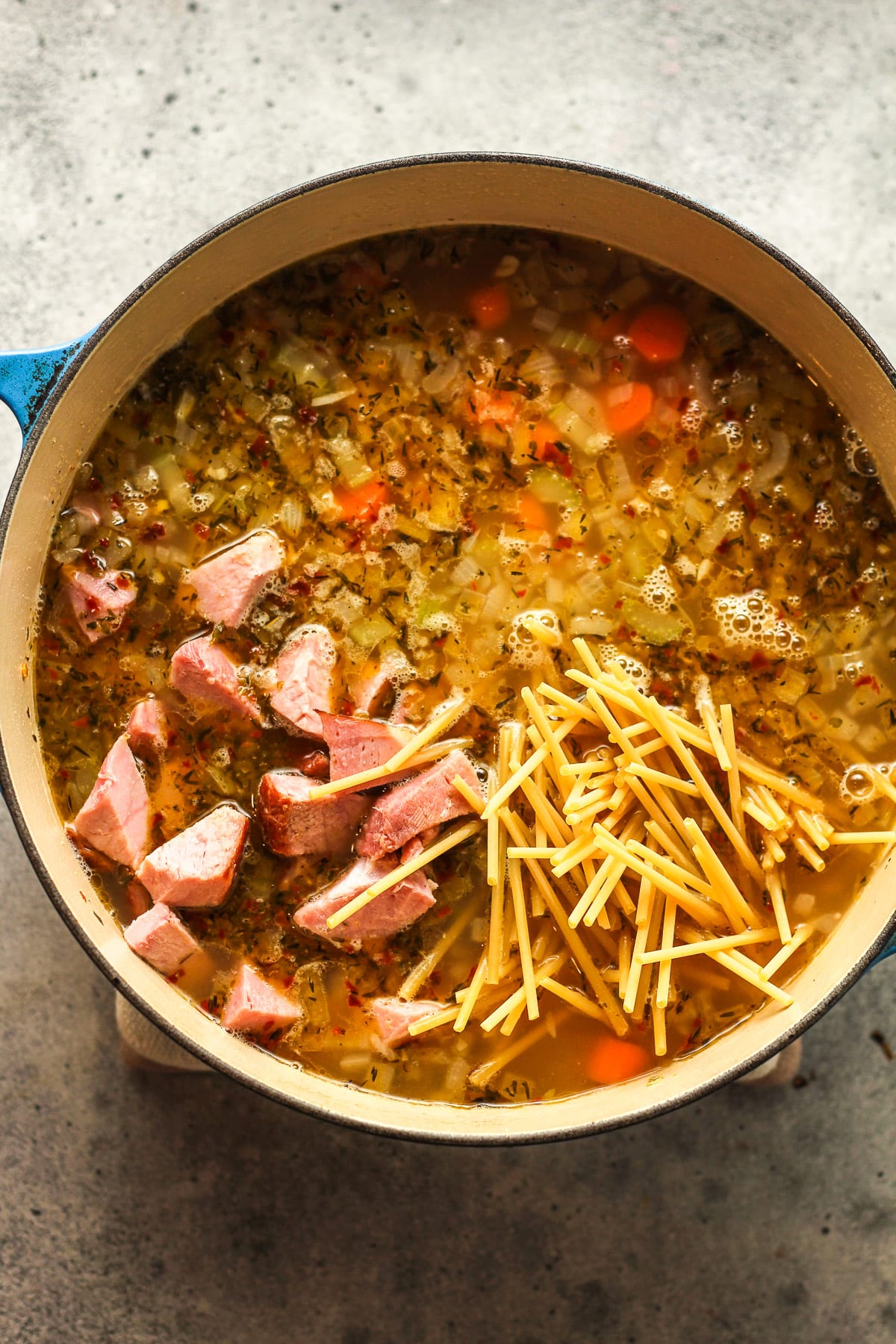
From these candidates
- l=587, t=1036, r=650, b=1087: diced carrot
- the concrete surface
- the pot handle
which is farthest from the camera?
the concrete surface

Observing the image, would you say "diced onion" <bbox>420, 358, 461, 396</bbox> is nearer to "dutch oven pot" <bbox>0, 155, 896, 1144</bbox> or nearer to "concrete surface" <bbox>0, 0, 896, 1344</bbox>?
"dutch oven pot" <bbox>0, 155, 896, 1144</bbox>

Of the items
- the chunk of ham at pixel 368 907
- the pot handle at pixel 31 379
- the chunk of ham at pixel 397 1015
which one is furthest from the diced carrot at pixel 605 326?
the chunk of ham at pixel 397 1015

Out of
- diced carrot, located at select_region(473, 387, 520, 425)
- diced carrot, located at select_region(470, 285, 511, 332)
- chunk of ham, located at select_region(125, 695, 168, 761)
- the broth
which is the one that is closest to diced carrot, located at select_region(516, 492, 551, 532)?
the broth

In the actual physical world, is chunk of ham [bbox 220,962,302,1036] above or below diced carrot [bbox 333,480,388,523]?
below

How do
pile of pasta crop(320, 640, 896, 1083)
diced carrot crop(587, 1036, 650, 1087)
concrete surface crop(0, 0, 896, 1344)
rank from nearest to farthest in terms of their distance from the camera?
pile of pasta crop(320, 640, 896, 1083) → diced carrot crop(587, 1036, 650, 1087) → concrete surface crop(0, 0, 896, 1344)

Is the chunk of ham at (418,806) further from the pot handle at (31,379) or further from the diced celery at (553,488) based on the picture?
the pot handle at (31,379)

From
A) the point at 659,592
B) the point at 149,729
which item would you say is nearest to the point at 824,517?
the point at 659,592

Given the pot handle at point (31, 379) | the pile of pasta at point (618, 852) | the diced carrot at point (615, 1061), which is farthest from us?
the diced carrot at point (615, 1061)
